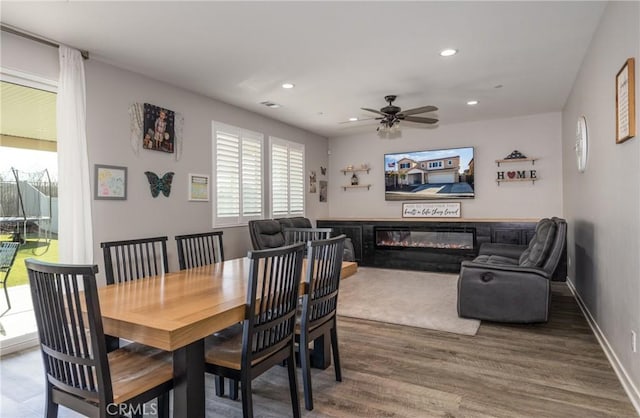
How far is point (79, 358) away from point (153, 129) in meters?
3.37

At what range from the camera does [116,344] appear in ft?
7.28

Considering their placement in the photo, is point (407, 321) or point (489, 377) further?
point (407, 321)

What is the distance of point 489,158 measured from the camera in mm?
6684

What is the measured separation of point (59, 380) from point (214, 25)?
2.75 metres

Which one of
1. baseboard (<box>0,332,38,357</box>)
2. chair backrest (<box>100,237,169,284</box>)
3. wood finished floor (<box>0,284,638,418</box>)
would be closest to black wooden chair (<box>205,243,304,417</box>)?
wood finished floor (<box>0,284,638,418</box>)

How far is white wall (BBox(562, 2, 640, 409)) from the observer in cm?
227

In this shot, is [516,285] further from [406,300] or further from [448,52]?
[448,52]

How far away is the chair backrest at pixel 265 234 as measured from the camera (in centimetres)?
539

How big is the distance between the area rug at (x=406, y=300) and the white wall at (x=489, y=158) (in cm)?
160

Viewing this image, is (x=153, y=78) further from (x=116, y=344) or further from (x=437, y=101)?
(x=437, y=101)

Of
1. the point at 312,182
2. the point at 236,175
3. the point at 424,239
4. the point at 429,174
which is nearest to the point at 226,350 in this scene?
the point at 236,175

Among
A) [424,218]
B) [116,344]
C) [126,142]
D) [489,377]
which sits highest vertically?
[126,142]

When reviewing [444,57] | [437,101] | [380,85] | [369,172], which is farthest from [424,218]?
[444,57]

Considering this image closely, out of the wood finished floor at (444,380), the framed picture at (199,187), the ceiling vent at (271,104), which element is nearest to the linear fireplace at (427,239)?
the wood finished floor at (444,380)
